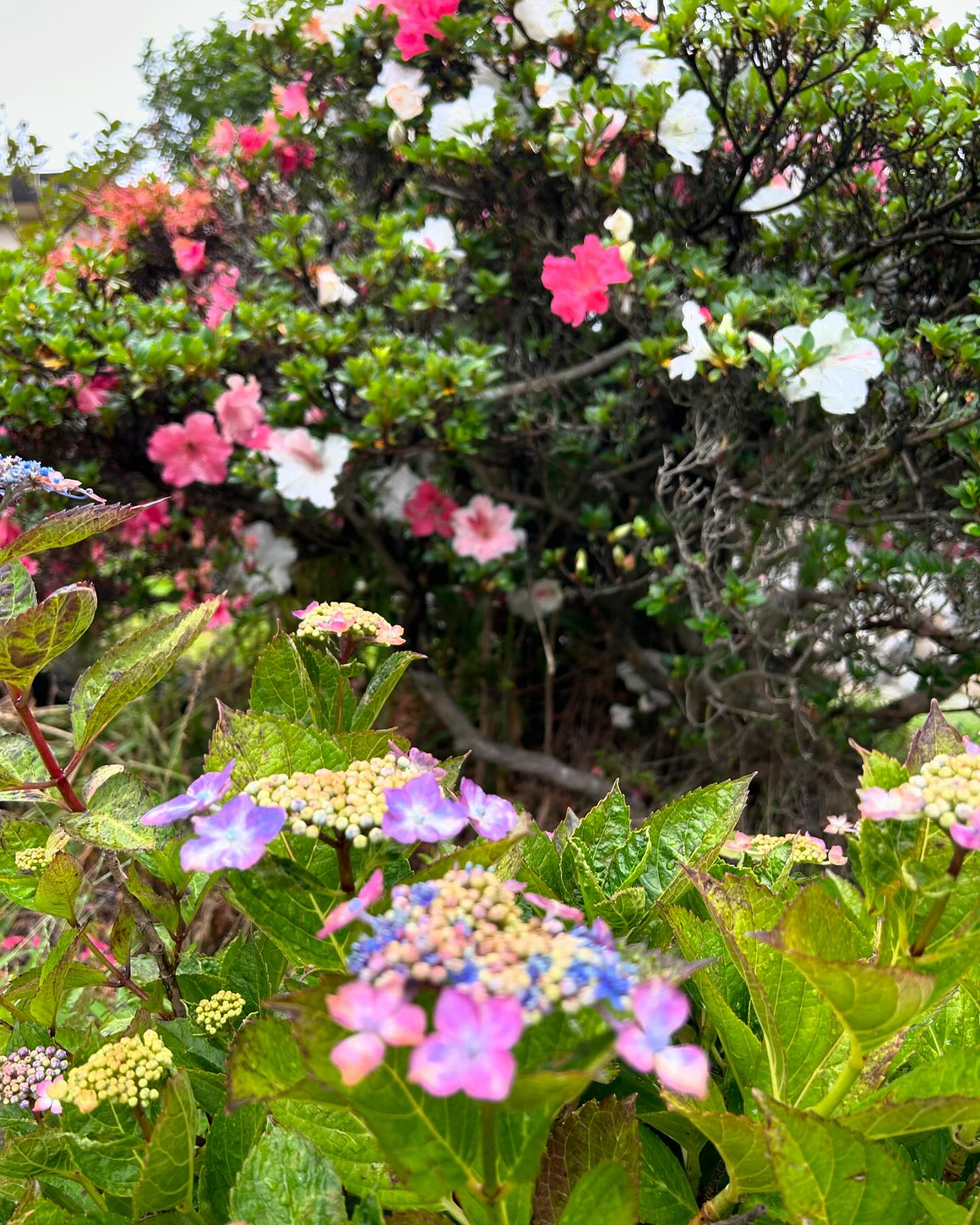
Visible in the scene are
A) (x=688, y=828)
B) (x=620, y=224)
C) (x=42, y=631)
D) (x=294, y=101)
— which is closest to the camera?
(x=42, y=631)

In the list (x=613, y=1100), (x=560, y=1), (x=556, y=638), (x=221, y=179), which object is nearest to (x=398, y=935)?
(x=613, y=1100)

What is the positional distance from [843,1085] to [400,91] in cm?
185

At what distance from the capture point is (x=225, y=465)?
73.1 inches

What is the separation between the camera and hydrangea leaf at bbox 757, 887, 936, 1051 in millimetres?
384

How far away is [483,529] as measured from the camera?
1.93 m

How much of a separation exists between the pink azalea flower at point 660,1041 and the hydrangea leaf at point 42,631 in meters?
0.37

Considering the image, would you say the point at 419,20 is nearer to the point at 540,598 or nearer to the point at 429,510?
the point at 429,510

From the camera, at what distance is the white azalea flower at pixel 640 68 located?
1561 millimetres

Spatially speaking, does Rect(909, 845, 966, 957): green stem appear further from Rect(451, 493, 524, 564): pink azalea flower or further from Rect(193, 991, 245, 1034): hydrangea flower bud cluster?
Rect(451, 493, 524, 564): pink azalea flower

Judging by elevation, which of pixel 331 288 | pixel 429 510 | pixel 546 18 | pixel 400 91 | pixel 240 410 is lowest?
pixel 429 510

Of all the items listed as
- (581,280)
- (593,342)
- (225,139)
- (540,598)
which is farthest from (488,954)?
(225,139)

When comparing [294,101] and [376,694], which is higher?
[294,101]

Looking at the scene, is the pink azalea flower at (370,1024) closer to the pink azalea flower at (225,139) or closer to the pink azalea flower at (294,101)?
the pink azalea flower at (294,101)

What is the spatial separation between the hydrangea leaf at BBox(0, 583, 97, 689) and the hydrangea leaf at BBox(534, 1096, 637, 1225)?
395 mm
